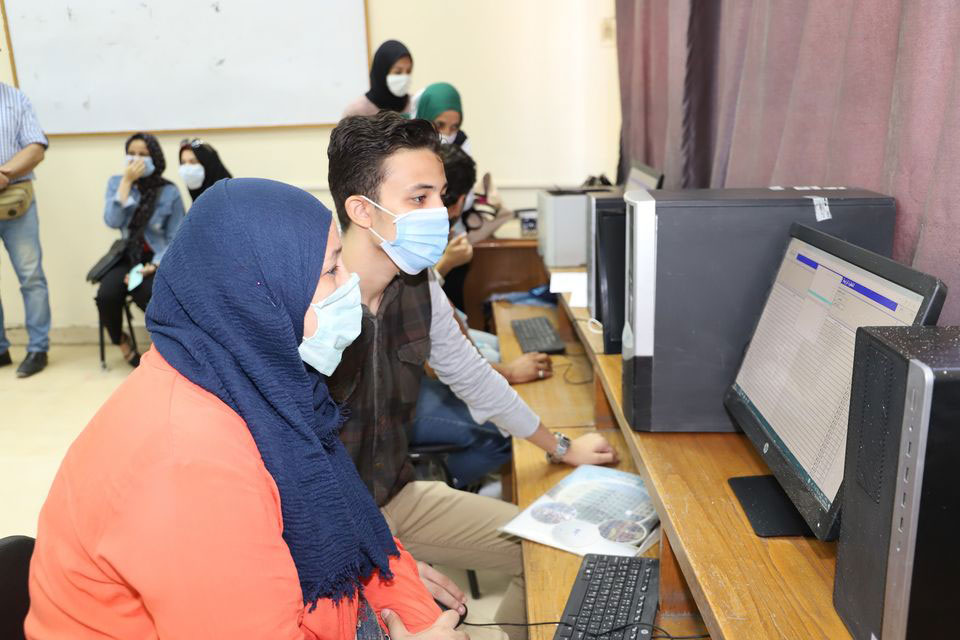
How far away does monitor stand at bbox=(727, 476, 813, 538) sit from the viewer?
110 centimetres

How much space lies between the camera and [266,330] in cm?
99

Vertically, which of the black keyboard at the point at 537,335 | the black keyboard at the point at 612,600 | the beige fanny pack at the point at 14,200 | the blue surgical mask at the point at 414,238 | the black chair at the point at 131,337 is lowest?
the black chair at the point at 131,337

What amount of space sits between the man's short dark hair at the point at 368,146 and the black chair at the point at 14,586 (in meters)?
0.87

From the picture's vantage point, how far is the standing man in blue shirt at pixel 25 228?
4.08 meters

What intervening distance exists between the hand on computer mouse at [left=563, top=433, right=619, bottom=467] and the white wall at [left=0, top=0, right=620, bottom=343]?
2.69 metres

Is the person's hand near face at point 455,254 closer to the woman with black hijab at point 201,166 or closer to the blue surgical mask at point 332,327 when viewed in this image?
the blue surgical mask at point 332,327

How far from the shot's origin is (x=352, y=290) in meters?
1.17

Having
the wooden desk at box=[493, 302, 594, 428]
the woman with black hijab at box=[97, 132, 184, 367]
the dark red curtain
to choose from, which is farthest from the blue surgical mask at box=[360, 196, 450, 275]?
the woman with black hijab at box=[97, 132, 184, 367]

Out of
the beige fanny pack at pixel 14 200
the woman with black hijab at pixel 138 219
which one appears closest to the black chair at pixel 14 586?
the woman with black hijab at pixel 138 219

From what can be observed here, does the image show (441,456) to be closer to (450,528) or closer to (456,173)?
(450,528)

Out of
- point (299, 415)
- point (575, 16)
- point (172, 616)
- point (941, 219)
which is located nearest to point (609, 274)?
point (941, 219)

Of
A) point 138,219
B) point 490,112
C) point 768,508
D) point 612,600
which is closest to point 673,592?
point 612,600

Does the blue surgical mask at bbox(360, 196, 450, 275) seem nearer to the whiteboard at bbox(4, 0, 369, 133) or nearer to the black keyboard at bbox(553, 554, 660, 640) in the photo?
the black keyboard at bbox(553, 554, 660, 640)

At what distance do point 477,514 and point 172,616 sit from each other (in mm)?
1020
